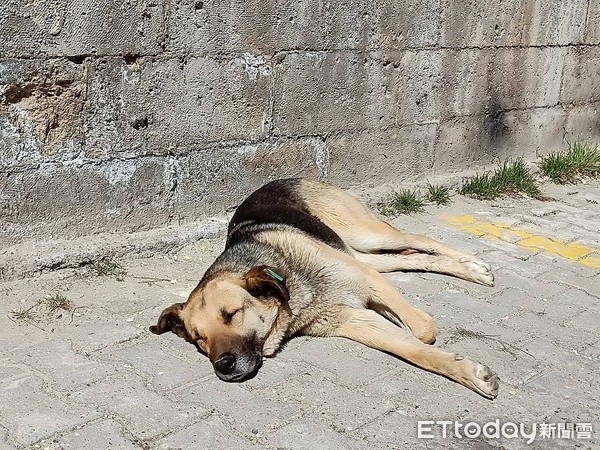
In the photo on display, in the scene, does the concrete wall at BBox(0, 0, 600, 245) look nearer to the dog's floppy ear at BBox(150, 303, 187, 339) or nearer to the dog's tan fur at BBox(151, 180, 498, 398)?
the dog's tan fur at BBox(151, 180, 498, 398)

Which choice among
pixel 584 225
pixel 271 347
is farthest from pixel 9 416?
pixel 584 225

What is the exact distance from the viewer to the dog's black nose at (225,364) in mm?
3336

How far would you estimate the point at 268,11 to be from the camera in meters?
5.21

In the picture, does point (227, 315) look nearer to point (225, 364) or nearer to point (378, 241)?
point (225, 364)

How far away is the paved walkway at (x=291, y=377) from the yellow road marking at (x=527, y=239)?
17.5 inches

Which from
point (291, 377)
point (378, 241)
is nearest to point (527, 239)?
point (378, 241)

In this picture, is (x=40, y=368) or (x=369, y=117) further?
(x=369, y=117)

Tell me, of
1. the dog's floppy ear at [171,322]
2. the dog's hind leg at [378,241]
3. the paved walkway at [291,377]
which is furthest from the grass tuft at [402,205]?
the dog's floppy ear at [171,322]

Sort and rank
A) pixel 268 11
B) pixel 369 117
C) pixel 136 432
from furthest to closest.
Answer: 1. pixel 369 117
2. pixel 268 11
3. pixel 136 432

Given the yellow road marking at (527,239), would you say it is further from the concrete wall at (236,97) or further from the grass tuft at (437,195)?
the concrete wall at (236,97)

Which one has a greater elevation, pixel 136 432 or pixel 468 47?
pixel 468 47

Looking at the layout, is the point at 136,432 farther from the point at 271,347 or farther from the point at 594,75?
the point at 594,75

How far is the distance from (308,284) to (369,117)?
2.58 m

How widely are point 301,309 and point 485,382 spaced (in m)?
1.05
